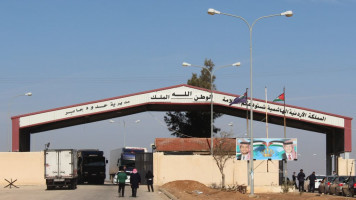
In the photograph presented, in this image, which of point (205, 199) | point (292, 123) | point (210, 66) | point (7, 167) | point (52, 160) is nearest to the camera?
point (205, 199)

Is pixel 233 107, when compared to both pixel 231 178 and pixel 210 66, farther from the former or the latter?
pixel 210 66

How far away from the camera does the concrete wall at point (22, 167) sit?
55375 mm

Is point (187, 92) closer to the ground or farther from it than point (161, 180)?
farther from it

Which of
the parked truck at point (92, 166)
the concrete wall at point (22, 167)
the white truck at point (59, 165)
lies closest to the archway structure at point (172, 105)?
the parked truck at point (92, 166)

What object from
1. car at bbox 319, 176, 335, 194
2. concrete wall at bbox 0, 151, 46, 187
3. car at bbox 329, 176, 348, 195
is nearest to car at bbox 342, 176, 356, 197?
car at bbox 329, 176, 348, 195

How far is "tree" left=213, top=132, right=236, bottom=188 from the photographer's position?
55391 mm

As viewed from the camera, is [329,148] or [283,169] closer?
[283,169]

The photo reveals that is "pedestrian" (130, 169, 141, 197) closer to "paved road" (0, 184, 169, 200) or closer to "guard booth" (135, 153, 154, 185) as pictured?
"paved road" (0, 184, 169, 200)

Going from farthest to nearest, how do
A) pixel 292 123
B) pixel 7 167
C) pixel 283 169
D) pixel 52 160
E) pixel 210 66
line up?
1. pixel 210 66
2. pixel 292 123
3. pixel 283 169
4. pixel 7 167
5. pixel 52 160

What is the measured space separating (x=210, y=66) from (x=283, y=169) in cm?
4039

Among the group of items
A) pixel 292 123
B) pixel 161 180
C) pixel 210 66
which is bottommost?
pixel 161 180

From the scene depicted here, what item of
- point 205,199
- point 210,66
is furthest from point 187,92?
point 210,66

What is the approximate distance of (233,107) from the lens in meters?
61.5

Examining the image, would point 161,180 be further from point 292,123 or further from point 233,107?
point 292,123
